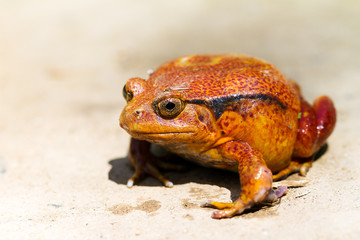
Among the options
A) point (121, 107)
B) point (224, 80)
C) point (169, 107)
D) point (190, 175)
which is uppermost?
point (224, 80)

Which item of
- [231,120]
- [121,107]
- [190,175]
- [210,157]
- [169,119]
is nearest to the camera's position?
[169,119]

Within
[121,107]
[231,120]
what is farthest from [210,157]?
[121,107]

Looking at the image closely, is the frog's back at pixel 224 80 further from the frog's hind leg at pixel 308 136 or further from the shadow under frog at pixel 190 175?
the shadow under frog at pixel 190 175

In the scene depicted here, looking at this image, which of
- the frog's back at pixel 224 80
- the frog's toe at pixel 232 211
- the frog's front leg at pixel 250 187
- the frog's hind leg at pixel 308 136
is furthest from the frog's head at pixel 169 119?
the frog's hind leg at pixel 308 136

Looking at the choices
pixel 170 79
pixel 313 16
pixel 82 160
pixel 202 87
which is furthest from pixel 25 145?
pixel 313 16

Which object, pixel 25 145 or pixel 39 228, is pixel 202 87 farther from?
pixel 25 145

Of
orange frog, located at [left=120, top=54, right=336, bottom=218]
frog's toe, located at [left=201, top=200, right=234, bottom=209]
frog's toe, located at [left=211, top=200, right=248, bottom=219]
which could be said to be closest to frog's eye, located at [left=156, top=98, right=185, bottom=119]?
orange frog, located at [left=120, top=54, right=336, bottom=218]

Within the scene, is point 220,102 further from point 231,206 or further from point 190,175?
point 190,175
